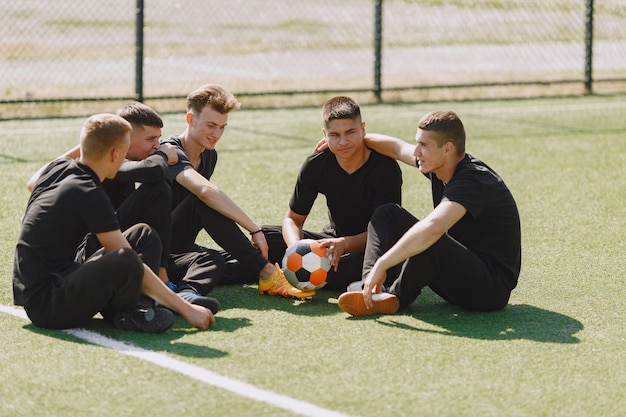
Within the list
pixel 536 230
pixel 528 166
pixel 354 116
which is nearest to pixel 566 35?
pixel 528 166

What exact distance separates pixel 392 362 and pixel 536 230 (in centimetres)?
342

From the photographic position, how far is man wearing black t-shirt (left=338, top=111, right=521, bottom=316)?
223 inches

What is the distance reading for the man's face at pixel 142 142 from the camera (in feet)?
20.4

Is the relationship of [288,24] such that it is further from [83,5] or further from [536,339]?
[536,339]

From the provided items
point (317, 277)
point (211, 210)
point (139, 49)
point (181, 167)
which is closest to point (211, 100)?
point (181, 167)

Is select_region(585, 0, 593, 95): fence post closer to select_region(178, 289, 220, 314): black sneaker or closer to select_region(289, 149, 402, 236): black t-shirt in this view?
select_region(289, 149, 402, 236): black t-shirt

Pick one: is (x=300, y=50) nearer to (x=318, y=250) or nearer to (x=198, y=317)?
(x=318, y=250)

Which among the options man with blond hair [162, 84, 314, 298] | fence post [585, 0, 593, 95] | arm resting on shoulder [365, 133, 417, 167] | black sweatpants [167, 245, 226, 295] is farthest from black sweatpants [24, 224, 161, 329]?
fence post [585, 0, 593, 95]

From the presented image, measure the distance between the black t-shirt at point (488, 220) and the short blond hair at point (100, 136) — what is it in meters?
1.80

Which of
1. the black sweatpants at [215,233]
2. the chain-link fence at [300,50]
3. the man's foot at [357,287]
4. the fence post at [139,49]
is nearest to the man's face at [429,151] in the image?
the man's foot at [357,287]

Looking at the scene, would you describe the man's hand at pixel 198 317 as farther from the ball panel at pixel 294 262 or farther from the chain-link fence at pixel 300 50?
the chain-link fence at pixel 300 50

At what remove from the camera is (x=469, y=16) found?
26.8m

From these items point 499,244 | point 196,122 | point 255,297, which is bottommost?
point 255,297

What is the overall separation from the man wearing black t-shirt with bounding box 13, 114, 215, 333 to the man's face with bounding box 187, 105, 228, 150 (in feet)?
3.65
